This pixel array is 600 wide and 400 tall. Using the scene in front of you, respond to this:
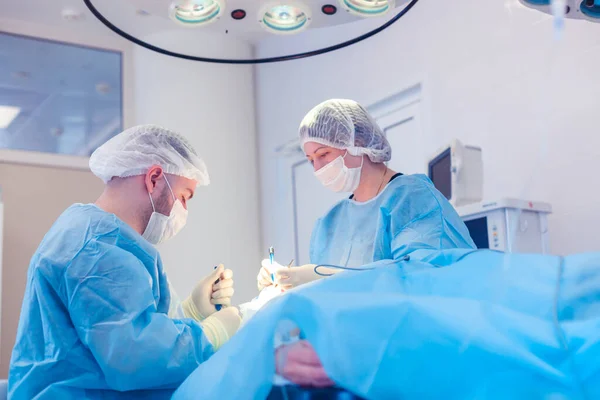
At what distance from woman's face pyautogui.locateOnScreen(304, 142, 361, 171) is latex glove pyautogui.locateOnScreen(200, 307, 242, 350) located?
24.2 inches

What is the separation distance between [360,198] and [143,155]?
2.34ft

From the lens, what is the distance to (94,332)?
1229mm

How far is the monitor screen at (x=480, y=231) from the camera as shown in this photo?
2330 millimetres

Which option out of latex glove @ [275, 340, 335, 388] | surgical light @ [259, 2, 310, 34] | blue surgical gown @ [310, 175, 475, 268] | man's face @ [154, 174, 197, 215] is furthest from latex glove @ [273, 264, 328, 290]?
latex glove @ [275, 340, 335, 388]

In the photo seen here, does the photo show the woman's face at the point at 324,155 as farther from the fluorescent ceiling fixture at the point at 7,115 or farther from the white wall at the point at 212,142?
the fluorescent ceiling fixture at the point at 7,115

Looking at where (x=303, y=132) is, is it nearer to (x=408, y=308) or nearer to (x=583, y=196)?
(x=583, y=196)

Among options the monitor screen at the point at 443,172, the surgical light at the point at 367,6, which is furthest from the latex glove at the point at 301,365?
the monitor screen at the point at 443,172

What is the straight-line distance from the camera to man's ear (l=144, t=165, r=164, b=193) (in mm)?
1604

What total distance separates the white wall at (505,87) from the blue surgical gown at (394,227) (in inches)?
15.6

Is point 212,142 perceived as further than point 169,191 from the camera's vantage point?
Yes

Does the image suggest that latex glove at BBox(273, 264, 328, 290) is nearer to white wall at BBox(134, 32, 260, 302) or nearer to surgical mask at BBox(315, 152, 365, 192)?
surgical mask at BBox(315, 152, 365, 192)

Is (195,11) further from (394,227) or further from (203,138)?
(203,138)

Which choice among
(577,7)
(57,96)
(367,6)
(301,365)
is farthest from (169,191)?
(57,96)

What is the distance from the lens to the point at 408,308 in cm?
81
